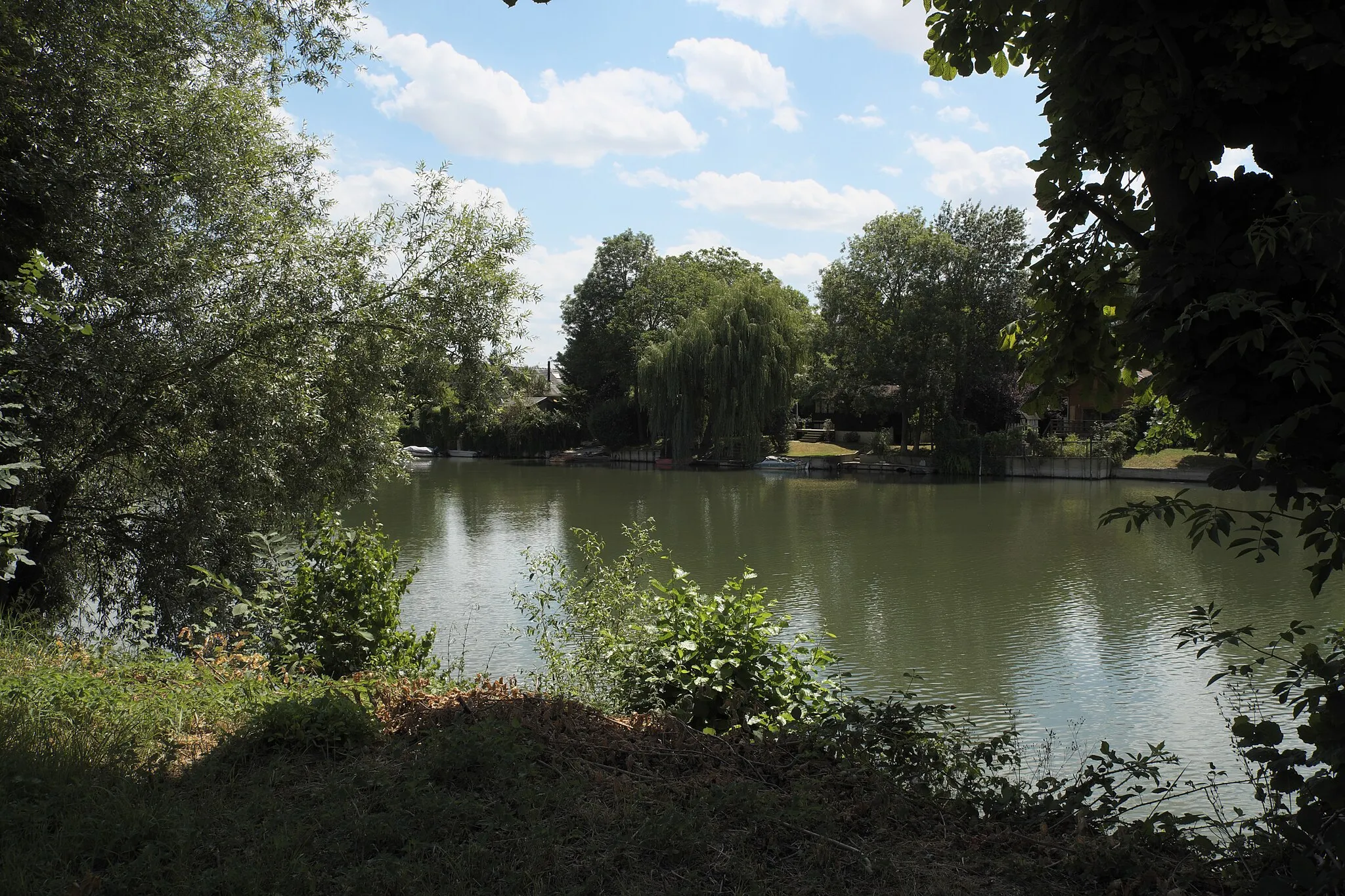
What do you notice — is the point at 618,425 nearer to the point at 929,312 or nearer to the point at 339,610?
the point at 929,312

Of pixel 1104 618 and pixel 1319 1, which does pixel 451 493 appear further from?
pixel 1319 1

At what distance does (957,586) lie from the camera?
49.2ft

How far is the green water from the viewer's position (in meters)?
9.09

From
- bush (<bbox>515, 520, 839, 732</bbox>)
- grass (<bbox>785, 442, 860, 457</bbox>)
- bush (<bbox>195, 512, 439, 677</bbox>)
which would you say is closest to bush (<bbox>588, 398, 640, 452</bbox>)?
grass (<bbox>785, 442, 860, 457</bbox>)

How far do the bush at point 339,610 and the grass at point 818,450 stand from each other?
38.0m

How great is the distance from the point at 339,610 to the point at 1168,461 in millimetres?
36205

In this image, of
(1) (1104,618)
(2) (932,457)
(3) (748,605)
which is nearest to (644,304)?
(2) (932,457)

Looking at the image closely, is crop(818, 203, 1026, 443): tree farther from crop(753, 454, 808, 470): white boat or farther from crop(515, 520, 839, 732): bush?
crop(515, 520, 839, 732): bush

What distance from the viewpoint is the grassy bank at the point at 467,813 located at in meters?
2.78

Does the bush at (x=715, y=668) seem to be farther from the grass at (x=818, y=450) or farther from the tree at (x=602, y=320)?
the tree at (x=602, y=320)

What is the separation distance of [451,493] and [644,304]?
2326 cm


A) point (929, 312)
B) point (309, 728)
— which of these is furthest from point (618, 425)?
point (309, 728)

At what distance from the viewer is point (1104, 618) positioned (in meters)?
12.5

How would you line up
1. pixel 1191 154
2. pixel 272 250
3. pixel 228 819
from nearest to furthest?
pixel 1191 154, pixel 228 819, pixel 272 250
